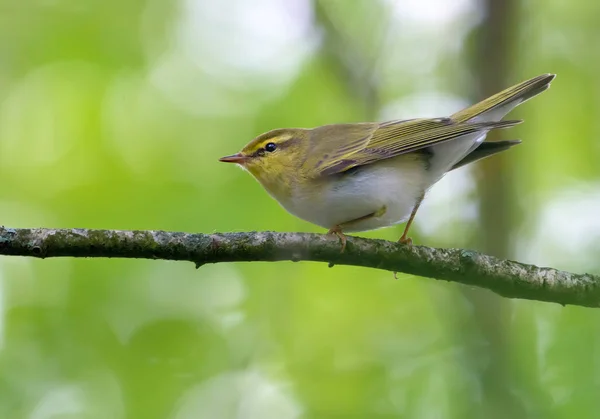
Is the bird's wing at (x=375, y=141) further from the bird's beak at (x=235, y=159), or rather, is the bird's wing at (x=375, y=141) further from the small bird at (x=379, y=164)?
the bird's beak at (x=235, y=159)

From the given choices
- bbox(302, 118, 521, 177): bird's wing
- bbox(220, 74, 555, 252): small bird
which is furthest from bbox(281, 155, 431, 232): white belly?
bbox(302, 118, 521, 177): bird's wing

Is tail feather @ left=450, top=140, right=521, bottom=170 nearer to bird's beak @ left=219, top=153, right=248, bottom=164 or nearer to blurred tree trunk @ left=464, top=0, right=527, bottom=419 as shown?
blurred tree trunk @ left=464, top=0, right=527, bottom=419

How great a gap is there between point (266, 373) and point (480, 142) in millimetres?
3222

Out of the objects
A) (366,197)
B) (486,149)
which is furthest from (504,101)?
(366,197)

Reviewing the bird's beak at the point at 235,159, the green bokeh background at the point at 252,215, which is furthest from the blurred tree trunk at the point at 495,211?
the bird's beak at the point at 235,159

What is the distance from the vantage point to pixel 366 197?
5227 millimetres

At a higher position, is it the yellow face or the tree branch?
the yellow face

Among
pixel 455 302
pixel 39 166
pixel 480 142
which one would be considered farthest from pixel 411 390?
pixel 39 166

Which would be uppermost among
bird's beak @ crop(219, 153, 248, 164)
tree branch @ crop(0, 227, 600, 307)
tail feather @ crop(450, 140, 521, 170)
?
tail feather @ crop(450, 140, 521, 170)

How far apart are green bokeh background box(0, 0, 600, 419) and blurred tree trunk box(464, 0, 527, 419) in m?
0.02

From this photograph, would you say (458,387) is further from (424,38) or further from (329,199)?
(424,38)

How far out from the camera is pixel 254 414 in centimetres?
643

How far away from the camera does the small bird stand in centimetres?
525

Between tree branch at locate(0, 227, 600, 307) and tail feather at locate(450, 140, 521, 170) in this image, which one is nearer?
tree branch at locate(0, 227, 600, 307)
